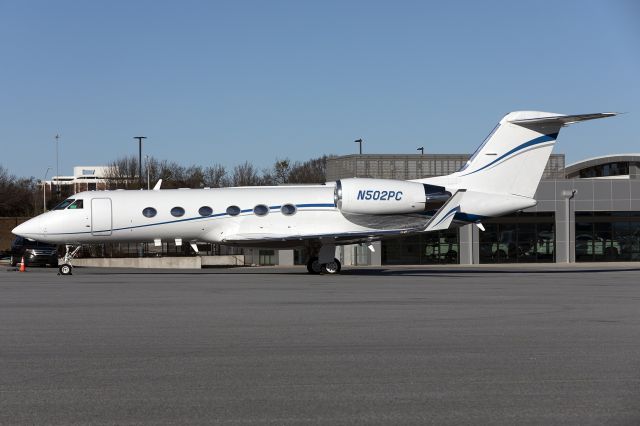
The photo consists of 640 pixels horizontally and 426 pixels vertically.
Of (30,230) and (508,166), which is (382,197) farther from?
(30,230)

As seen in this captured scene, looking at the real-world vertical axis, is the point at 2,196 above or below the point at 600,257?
above

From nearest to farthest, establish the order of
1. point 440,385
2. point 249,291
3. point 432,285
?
1. point 440,385
2. point 249,291
3. point 432,285

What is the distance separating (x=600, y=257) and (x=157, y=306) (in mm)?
35474

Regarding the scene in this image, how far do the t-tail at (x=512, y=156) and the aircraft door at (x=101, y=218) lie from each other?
11577 millimetres

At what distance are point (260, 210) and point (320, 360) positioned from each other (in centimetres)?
1872

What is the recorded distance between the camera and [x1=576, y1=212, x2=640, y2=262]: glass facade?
4566 centimetres

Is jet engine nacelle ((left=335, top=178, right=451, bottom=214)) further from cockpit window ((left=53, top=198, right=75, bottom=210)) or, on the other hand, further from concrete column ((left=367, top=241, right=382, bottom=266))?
concrete column ((left=367, top=241, right=382, bottom=266))

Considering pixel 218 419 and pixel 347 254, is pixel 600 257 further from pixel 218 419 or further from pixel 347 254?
pixel 218 419

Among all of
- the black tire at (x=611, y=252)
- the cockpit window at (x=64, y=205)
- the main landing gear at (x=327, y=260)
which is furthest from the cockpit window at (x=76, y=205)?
the black tire at (x=611, y=252)

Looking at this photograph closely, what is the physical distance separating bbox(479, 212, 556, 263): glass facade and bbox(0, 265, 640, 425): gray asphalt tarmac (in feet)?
93.3

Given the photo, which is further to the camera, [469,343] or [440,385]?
[469,343]

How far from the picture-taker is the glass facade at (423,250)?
4588cm

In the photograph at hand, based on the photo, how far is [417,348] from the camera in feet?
33.3

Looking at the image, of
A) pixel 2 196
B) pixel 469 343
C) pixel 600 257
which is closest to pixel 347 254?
pixel 600 257
